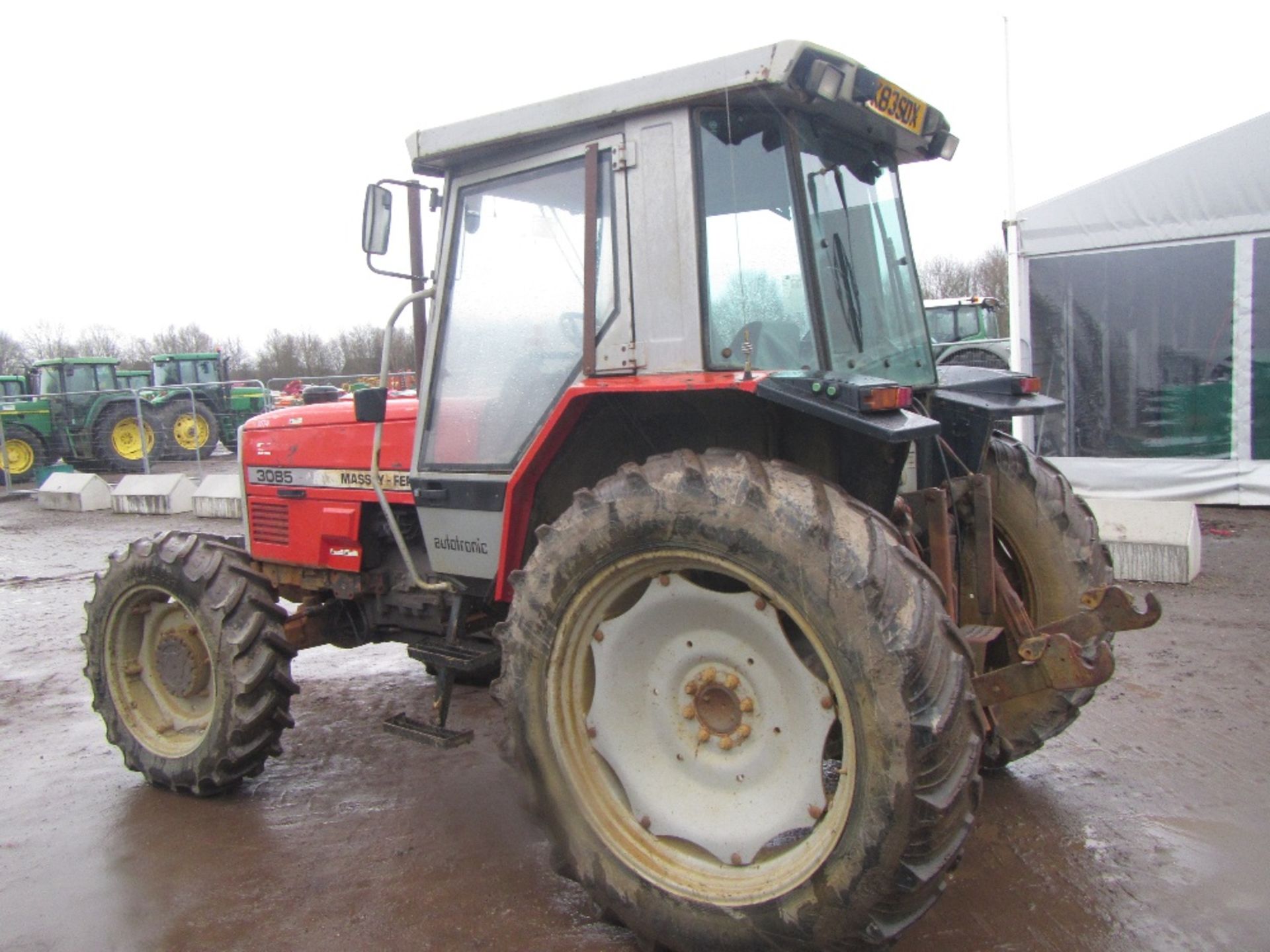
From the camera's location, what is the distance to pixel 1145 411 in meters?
9.34

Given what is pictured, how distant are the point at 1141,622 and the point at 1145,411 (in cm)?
743

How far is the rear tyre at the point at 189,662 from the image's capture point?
3.75 meters

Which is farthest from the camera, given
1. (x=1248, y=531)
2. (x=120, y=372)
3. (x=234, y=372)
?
(x=234, y=372)

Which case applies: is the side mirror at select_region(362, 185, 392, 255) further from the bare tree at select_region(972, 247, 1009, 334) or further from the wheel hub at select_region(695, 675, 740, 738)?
the bare tree at select_region(972, 247, 1009, 334)

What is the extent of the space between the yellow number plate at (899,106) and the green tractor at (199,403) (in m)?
16.7

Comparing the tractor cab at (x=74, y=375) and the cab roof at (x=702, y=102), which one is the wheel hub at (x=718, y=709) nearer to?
the cab roof at (x=702, y=102)

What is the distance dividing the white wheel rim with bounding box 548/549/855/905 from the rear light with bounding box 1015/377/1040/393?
1582mm

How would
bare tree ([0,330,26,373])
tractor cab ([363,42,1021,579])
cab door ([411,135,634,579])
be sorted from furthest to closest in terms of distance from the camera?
bare tree ([0,330,26,373])
cab door ([411,135,634,579])
tractor cab ([363,42,1021,579])

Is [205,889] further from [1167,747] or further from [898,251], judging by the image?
[1167,747]

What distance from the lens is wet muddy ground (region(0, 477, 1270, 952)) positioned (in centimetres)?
282

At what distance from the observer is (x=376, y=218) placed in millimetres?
3465

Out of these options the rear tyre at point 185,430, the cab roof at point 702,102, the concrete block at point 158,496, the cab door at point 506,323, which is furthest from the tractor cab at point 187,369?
the cab roof at point 702,102

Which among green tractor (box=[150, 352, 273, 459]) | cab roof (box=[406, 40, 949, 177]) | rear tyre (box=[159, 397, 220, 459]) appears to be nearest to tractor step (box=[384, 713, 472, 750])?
cab roof (box=[406, 40, 949, 177])

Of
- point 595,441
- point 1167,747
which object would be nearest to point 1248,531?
point 1167,747
